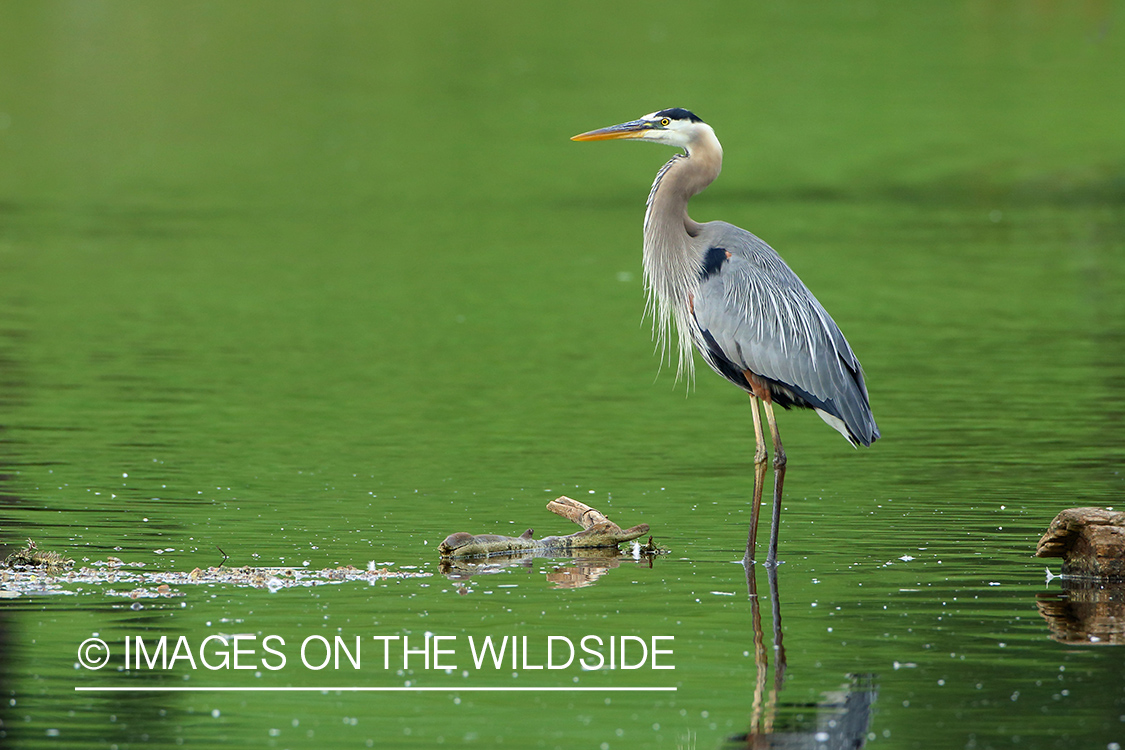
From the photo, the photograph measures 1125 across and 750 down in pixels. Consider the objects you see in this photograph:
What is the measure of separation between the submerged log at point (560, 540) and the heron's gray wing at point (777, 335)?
46.2 inches

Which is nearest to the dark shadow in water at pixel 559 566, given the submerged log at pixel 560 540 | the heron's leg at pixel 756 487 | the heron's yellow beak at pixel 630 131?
the submerged log at pixel 560 540

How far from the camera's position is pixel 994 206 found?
3456 centimetres

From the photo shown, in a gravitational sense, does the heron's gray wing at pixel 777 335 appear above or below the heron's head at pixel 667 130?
below

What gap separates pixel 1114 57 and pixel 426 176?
2261cm

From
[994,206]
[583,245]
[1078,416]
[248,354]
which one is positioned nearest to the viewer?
[1078,416]

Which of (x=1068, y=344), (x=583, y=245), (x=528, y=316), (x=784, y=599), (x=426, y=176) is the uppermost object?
(x=426, y=176)

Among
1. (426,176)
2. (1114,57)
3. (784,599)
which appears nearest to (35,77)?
(426,176)

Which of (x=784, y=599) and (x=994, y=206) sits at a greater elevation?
(x=994, y=206)

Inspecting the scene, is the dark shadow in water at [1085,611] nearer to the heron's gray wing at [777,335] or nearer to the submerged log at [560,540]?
the heron's gray wing at [777,335]

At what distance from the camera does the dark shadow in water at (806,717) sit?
6.54m

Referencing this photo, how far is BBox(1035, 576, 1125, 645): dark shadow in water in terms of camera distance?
26.2 feet

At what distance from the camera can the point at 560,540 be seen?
993 cm

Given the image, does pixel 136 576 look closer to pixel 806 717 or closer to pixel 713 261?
pixel 713 261

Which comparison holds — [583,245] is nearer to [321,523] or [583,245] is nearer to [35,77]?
[321,523]
